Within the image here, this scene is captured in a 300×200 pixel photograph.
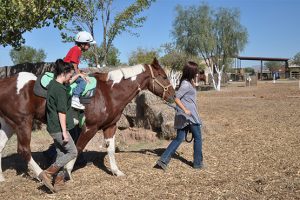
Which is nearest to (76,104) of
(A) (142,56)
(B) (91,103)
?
(B) (91,103)

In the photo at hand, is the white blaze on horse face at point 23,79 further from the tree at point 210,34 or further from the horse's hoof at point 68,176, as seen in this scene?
the tree at point 210,34

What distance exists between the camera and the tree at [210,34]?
36.8 m

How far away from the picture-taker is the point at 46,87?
5.39m

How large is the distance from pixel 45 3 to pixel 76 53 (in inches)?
184

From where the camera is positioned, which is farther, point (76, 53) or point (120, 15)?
point (120, 15)

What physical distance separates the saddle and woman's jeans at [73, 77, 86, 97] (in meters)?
0.04

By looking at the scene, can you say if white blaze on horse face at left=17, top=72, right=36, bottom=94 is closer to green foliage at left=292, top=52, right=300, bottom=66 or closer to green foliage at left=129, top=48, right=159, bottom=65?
green foliage at left=129, top=48, right=159, bottom=65

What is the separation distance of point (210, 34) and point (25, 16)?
2982 cm

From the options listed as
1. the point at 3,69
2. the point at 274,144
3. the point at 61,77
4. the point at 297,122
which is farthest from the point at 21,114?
the point at 297,122

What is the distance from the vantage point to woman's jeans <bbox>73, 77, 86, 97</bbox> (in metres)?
5.45

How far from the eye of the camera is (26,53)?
59.1 meters

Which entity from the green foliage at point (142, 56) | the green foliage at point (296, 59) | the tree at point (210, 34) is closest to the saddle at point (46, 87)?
the tree at point (210, 34)

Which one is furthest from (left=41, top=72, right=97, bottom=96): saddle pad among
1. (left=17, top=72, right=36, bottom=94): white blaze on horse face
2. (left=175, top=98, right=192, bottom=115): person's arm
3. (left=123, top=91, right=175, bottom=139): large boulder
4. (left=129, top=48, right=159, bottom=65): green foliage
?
(left=129, top=48, right=159, bottom=65): green foliage

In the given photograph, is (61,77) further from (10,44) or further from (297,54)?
(297,54)
